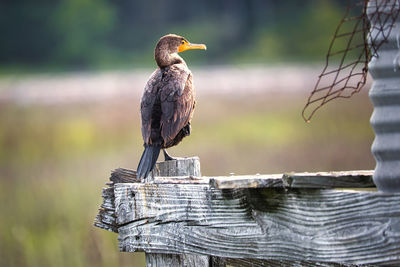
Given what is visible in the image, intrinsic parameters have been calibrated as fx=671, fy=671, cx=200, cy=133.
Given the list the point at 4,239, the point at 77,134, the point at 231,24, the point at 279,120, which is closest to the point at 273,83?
the point at 279,120

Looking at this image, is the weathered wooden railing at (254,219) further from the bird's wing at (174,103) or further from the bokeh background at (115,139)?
the bokeh background at (115,139)

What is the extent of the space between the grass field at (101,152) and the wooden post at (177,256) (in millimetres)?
2432

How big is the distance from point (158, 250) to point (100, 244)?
272cm

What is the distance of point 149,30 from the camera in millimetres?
39312

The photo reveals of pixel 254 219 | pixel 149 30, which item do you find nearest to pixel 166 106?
pixel 254 219

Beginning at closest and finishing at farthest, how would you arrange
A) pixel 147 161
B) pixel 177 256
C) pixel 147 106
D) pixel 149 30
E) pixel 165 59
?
pixel 177 256, pixel 147 161, pixel 147 106, pixel 165 59, pixel 149 30

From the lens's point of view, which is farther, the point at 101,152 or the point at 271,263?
the point at 101,152

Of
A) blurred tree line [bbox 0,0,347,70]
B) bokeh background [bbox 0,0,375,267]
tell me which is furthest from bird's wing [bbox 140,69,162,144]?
blurred tree line [bbox 0,0,347,70]

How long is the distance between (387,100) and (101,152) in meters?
9.50

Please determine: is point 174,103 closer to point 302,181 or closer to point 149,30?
point 302,181

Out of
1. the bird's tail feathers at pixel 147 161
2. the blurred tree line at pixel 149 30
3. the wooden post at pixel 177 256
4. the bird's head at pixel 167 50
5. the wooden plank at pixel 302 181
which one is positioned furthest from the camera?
the blurred tree line at pixel 149 30

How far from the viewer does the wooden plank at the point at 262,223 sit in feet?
6.44

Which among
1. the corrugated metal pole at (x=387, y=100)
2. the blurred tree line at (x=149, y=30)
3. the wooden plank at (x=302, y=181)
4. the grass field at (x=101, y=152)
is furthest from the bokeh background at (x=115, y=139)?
the corrugated metal pole at (x=387, y=100)

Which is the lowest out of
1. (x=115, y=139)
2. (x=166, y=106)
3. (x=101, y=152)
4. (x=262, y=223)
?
(x=262, y=223)
